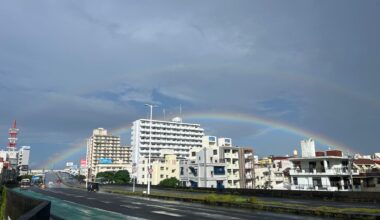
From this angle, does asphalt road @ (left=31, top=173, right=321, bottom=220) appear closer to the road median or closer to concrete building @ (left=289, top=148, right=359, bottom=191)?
the road median

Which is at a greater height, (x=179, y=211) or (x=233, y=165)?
(x=233, y=165)

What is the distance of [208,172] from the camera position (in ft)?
347

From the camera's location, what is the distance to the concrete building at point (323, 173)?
71125 mm

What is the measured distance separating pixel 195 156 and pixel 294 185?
5177 centimetres

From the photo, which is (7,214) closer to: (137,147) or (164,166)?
(164,166)

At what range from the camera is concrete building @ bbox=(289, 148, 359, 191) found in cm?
7112

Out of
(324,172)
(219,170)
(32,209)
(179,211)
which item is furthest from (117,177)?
(32,209)

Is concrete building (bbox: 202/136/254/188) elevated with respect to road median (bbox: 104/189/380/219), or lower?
elevated

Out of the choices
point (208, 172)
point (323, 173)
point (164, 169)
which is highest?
point (164, 169)

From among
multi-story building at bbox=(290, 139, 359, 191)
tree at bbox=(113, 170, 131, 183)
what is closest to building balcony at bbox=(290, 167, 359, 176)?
multi-story building at bbox=(290, 139, 359, 191)

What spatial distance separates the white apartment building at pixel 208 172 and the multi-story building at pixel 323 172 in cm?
3058

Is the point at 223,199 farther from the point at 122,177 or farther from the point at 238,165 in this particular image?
the point at 122,177

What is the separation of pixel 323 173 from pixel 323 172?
1006mm

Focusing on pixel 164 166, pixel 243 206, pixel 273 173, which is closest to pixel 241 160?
pixel 273 173
